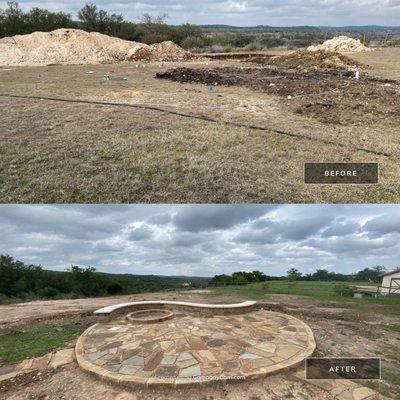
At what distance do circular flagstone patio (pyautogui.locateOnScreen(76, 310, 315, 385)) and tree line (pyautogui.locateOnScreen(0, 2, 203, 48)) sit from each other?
92.3 feet

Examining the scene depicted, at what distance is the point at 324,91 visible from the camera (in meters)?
9.60

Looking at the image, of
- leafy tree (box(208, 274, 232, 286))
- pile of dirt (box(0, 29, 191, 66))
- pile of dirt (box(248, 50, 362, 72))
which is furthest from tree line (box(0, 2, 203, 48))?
leafy tree (box(208, 274, 232, 286))

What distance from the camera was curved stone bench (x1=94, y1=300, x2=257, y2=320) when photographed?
4949 mm

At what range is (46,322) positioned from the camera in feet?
16.5

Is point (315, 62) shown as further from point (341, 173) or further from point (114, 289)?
point (114, 289)

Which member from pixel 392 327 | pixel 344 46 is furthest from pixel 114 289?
pixel 344 46

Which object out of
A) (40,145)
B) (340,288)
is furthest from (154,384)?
(340,288)

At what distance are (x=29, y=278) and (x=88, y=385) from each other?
4.42m

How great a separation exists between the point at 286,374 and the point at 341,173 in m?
2.73

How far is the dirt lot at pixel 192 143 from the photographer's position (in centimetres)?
460

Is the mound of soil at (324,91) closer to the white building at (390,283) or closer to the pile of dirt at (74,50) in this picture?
the white building at (390,283)

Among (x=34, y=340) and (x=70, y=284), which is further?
(x=70, y=284)

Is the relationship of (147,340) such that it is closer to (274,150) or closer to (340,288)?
(274,150)

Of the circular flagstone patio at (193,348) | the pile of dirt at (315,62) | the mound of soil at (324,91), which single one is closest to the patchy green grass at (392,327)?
the circular flagstone patio at (193,348)
